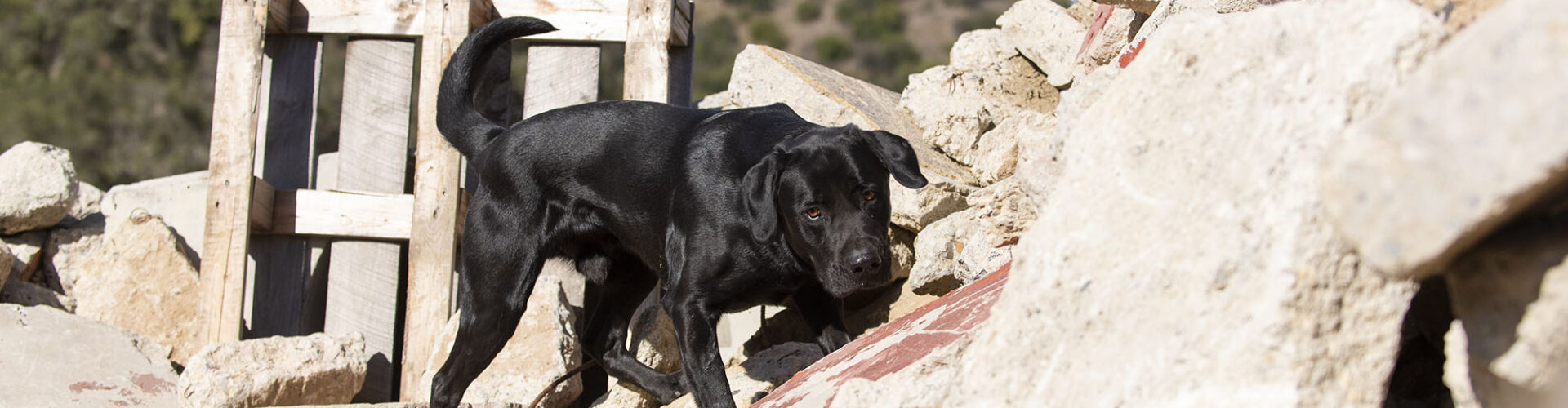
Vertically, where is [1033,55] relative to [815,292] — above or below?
above

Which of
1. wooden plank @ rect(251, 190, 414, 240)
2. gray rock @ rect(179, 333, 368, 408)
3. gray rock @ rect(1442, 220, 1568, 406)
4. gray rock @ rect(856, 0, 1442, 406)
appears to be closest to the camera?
gray rock @ rect(1442, 220, 1568, 406)

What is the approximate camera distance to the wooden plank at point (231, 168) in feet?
16.8

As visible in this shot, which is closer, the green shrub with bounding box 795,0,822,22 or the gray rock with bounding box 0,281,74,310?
the gray rock with bounding box 0,281,74,310

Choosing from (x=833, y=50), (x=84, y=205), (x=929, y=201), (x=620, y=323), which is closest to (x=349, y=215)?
(x=620, y=323)

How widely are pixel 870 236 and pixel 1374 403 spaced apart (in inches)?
75.0

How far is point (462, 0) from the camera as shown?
5.12m

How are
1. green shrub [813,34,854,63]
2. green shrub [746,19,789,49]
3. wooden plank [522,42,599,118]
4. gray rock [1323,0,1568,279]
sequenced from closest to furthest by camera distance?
1. gray rock [1323,0,1568,279]
2. wooden plank [522,42,599,118]
3. green shrub [813,34,854,63]
4. green shrub [746,19,789,49]

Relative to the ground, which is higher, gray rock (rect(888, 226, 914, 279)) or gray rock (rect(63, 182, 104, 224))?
gray rock (rect(888, 226, 914, 279))

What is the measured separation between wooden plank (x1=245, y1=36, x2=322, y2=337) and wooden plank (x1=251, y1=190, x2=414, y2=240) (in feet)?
0.37

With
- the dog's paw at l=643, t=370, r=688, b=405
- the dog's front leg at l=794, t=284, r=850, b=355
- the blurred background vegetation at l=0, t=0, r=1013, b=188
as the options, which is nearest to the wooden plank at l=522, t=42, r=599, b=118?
the dog's paw at l=643, t=370, r=688, b=405

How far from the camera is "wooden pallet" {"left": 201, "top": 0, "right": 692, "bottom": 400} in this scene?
5121mm

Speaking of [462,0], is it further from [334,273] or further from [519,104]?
[519,104]

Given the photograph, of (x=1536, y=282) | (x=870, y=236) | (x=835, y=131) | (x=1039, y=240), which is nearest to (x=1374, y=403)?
(x=1536, y=282)

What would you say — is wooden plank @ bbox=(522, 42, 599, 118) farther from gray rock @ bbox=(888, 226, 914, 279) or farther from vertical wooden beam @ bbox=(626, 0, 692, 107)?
gray rock @ bbox=(888, 226, 914, 279)
